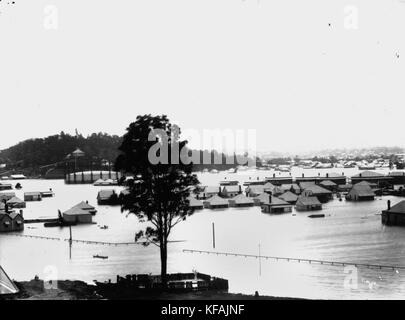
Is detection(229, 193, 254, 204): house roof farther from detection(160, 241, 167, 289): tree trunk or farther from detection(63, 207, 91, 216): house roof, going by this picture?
detection(160, 241, 167, 289): tree trunk

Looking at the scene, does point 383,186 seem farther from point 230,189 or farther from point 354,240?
point 354,240

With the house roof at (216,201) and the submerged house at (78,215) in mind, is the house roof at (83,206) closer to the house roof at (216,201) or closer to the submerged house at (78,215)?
the submerged house at (78,215)

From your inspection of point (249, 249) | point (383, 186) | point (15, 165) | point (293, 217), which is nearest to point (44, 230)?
point (15, 165)

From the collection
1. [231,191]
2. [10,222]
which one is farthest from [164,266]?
[231,191]

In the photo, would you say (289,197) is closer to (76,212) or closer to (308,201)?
(308,201)

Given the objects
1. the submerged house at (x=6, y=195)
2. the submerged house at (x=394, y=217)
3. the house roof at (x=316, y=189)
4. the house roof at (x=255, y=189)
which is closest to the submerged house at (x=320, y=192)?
the house roof at (x=316, y=189)

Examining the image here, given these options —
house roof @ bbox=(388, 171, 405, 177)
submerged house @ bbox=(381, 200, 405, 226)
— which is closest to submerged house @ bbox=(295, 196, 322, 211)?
submerged house @ bbox=(381, 200, 405, 226)
